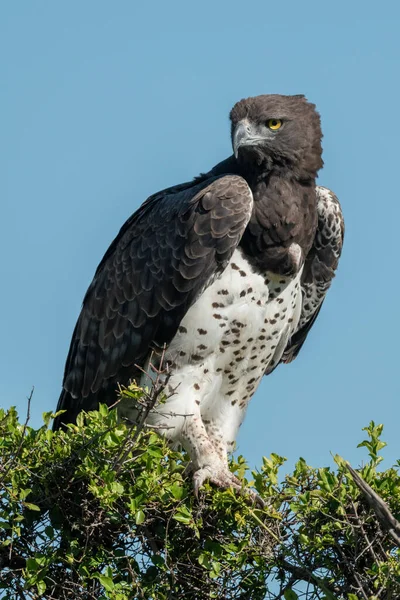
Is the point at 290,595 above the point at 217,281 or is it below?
below

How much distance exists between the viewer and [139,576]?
24.5 feet

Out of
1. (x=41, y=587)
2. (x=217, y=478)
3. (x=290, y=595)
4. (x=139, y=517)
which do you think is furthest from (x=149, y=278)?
(x=290, y=595)

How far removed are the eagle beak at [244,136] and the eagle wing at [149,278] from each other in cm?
28

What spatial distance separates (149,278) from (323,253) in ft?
5.51

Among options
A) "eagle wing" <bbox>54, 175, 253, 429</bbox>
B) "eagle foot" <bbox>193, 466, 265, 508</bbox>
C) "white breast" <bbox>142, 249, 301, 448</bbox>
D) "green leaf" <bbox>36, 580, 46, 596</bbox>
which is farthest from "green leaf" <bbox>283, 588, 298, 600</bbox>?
"eagle wing" <bbox>54, 175, 253, 429</bbox>

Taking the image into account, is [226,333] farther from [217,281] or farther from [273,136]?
[273,136]

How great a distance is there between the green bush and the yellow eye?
317cm

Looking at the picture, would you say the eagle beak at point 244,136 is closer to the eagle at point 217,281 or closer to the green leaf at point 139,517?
the eagle at point 217,281

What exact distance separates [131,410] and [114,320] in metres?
0.84

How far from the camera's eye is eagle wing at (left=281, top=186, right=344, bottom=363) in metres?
10.3

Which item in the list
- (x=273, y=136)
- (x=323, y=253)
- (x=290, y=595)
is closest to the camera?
(x=290, y=595)

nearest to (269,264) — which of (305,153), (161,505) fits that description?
(305,153)

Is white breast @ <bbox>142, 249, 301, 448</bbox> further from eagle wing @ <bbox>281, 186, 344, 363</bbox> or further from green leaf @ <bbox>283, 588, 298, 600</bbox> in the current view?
green leaf @ <bbox>283, 588, 298, 600</bbox>

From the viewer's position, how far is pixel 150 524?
25.4 ft
